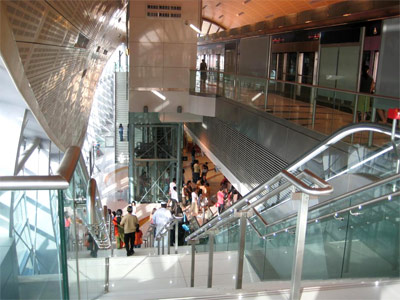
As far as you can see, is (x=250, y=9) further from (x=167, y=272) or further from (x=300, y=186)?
(x=300, y=186)

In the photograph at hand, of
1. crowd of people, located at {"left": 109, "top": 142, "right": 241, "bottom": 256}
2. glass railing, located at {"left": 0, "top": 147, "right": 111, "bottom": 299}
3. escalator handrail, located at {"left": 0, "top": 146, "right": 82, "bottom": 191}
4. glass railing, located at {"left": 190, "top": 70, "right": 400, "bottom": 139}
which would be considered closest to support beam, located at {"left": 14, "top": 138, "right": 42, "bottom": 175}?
glass railing, located at {"left": 0, "top": 147, "right": 111, "bottom": 299}

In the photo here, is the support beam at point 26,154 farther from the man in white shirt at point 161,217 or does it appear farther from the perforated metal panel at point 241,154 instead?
the man in white shirt at point 161,217

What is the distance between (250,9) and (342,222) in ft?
71.4

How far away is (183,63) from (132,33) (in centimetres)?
197

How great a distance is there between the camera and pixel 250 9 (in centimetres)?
2356

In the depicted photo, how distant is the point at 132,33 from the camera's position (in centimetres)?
1398

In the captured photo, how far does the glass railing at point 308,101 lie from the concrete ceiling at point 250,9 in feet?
26.9

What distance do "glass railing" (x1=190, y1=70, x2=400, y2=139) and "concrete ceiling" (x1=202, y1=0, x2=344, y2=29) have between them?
8.19m

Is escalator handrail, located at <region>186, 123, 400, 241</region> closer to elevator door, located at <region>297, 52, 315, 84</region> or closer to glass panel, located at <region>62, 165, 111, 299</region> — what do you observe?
glass panel, located at <region>62, 165, 111, 299</region>

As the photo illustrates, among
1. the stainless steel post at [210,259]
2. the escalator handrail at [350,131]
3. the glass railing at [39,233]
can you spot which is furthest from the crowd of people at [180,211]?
the glass railing at [39,233]

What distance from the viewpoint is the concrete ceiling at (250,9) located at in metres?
18.4

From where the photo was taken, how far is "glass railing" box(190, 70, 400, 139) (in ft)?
18.5

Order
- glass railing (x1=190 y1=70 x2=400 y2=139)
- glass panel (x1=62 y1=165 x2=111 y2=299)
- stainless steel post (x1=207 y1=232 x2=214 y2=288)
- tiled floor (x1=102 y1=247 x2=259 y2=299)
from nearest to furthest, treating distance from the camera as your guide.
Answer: glass panel (x1=62 y1=165 x2=111 y2=299) < stainless steel post (x1=207 y1=232 x2=214 y2=288) < tiled floor (x1=102 y1=247 x2=259 y2=299) < glass railing (x1=190 y1=70 x2=400 y2=139)

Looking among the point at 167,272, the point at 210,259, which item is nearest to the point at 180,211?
the point at 167,272
